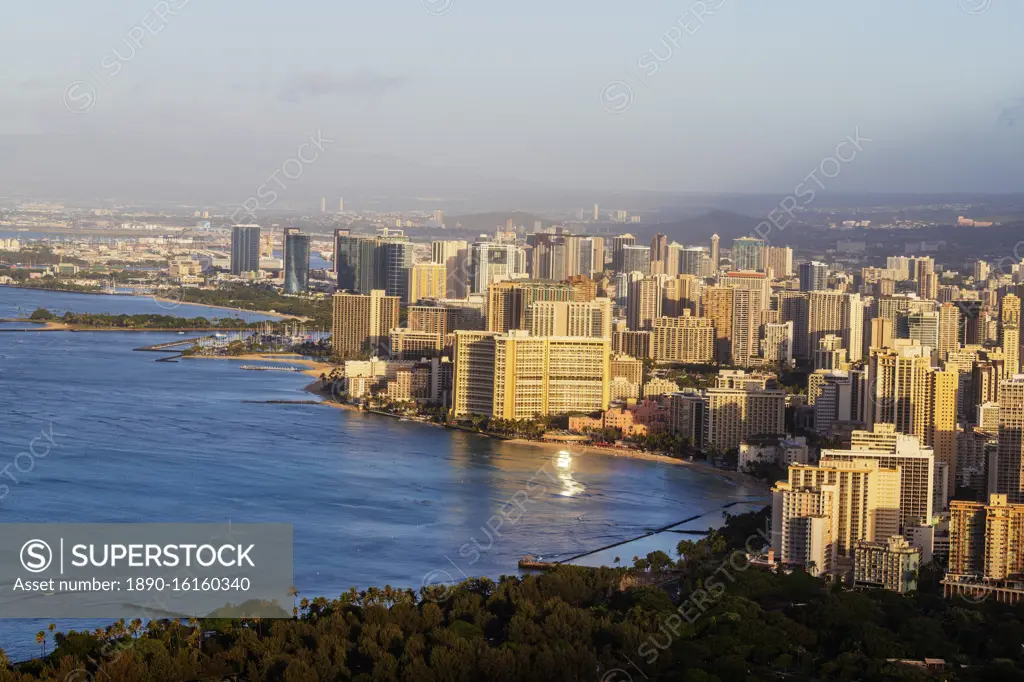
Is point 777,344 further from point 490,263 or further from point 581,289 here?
point 490,263

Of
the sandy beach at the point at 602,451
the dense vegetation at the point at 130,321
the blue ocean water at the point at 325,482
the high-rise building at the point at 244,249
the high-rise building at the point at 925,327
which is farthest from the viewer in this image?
the high-rise building at the point at 244,249

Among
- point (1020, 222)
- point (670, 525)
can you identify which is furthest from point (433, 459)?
point (1020, 222)

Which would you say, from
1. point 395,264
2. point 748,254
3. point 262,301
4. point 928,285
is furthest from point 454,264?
point 928,285

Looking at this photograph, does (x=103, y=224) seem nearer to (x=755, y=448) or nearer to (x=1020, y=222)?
(x=1020, y=222)

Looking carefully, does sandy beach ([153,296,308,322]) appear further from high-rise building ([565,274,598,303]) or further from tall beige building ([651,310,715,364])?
tall beige building ([651,310,715,364])

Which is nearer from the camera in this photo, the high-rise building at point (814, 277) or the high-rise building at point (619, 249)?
the high-rise building at point (814, 277)

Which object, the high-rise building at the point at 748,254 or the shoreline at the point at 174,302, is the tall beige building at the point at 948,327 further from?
the high-rise building at the point at 748,254

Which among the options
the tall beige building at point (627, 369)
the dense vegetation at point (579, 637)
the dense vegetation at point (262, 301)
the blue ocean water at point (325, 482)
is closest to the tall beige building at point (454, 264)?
the dense vegetation at point (262, 301)
